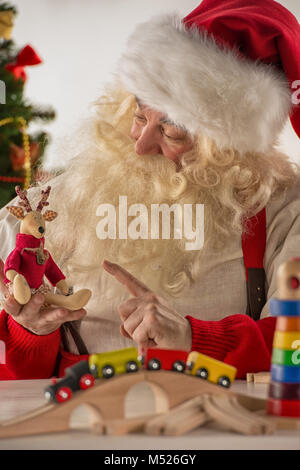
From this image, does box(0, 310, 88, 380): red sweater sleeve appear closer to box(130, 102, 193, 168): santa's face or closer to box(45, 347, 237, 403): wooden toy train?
box(130, 102, 193, 168): santa's face

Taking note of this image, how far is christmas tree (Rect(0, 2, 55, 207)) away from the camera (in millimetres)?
2699

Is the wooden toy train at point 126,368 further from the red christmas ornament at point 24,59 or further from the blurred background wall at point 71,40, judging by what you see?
the blurred background wall at point 71,40

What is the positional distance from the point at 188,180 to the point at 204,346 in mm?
390

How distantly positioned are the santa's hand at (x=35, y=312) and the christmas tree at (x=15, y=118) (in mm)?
1479

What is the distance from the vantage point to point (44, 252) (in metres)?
1.12

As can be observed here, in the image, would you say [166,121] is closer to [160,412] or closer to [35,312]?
[35,312]

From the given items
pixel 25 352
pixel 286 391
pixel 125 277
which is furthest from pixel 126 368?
pixel 25 352

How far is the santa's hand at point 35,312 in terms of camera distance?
3.72 ft

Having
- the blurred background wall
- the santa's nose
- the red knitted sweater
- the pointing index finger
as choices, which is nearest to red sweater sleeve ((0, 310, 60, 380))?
the red knitted sweater

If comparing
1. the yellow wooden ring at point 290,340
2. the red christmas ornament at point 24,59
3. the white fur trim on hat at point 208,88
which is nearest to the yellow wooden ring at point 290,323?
the yellow wooden ring at point 290,340

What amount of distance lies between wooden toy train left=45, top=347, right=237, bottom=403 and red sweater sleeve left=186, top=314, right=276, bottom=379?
46cm

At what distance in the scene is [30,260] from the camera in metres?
1.10

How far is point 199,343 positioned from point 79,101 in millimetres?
2890
